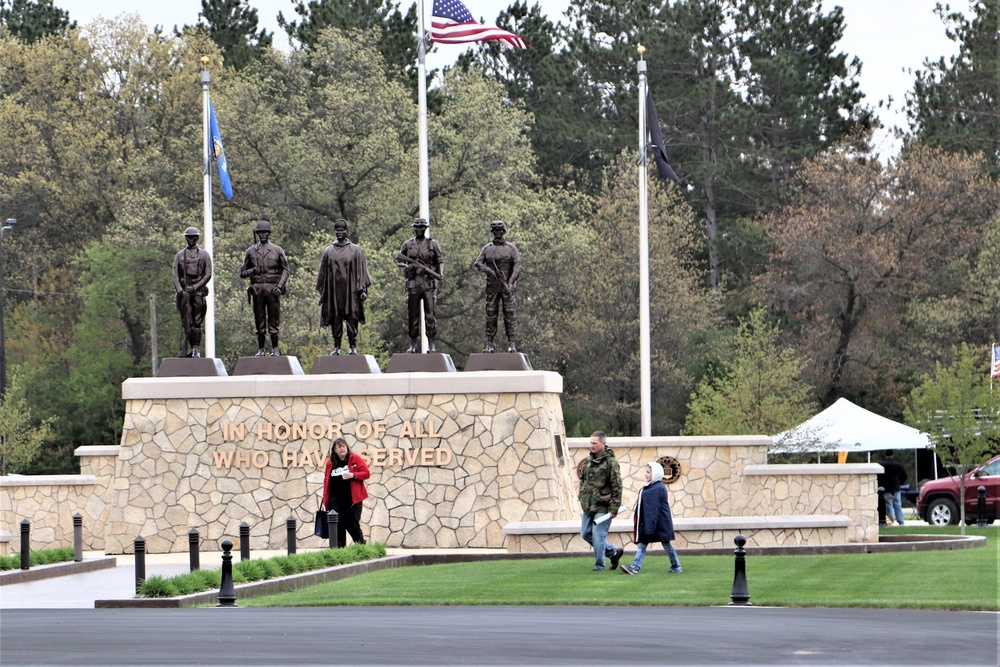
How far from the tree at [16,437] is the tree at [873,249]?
890 inches

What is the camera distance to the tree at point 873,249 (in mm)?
52156

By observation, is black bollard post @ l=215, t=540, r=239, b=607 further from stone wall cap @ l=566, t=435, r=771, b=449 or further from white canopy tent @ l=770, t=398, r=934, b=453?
white canopy tent @ l=770, t=398, r=934, b=453

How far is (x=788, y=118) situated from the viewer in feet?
197

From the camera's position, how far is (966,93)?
194ft

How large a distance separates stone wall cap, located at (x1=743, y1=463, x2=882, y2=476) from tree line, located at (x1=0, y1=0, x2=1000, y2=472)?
977 cm

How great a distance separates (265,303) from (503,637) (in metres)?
15.1

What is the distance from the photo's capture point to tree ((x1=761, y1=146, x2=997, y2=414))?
2053 inches

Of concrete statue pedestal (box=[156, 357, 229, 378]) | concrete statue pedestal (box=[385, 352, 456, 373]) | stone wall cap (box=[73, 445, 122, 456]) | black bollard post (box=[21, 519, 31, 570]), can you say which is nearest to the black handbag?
black bollard post (box=[21, 519, 31, 570])

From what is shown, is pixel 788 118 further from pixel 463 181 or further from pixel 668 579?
pixel 668 579

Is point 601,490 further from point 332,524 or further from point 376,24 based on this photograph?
point 376,24

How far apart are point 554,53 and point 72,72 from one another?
17.5 meters

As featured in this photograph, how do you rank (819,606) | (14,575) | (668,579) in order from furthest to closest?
(14,575) → (668,579) → (819,606)

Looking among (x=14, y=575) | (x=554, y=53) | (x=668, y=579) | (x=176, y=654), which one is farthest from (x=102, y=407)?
(x=176, y=654)

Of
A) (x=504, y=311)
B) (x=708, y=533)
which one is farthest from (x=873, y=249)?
(x=708, y=533)
